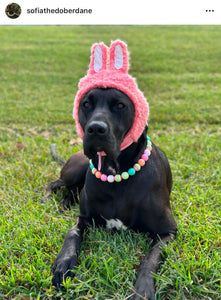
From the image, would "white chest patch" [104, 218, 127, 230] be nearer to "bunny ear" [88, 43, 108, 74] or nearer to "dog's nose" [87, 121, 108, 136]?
"dog's nose" [87, 121, 108, 136]

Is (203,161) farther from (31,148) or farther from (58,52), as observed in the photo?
(58,52)

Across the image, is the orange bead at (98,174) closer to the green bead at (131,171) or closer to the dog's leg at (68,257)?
the green bead at (131,171)

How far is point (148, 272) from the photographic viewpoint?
2057 millimetres

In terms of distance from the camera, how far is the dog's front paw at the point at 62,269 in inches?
80.6

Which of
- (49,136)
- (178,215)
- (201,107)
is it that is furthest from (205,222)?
(201,107)

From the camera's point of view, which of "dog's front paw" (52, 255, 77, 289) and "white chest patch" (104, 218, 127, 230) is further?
"white chest patch" (104, 218, 127, 230)

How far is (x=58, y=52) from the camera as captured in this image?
41.0ft

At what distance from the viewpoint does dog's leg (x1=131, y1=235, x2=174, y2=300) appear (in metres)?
1.93
